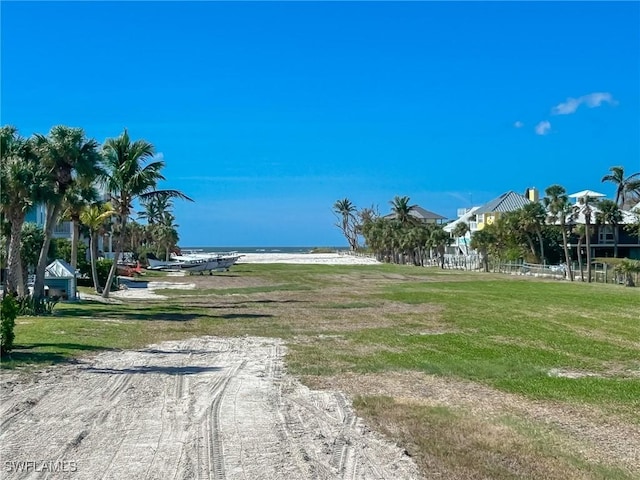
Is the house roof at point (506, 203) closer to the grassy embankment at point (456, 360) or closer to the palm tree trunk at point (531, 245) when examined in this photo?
the palm tree trunk at point (531, 245)

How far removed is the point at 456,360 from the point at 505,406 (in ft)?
13.0

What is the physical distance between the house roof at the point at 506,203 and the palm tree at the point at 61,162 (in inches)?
3164

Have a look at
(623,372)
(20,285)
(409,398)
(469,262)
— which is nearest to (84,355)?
(409,398)

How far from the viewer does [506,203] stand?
99.2 m

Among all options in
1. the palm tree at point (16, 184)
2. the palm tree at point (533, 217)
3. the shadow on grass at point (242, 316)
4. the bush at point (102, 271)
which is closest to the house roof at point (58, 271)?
the palm tree at point (16, 184)

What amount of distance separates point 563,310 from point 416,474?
2062cm

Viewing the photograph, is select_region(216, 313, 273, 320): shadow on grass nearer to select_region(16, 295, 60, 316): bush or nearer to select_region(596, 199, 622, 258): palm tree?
select_region(16, 295, 60, 316): bush

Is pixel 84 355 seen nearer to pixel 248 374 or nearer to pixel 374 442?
pixel 248 374

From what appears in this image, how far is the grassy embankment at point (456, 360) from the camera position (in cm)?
705

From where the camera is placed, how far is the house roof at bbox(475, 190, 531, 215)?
98.0 meters

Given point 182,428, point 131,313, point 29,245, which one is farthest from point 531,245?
point 182,428

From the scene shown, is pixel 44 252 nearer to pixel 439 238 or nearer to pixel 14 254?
pixel 14 254

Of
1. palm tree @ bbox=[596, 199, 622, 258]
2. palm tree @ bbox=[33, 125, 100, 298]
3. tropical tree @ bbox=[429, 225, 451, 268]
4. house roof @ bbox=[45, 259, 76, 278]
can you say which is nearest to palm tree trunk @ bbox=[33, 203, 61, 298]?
palm tree @ bbox=[33, 125, 100, 298]

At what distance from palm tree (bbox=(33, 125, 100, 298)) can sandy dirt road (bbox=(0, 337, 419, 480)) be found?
44.4 feet
